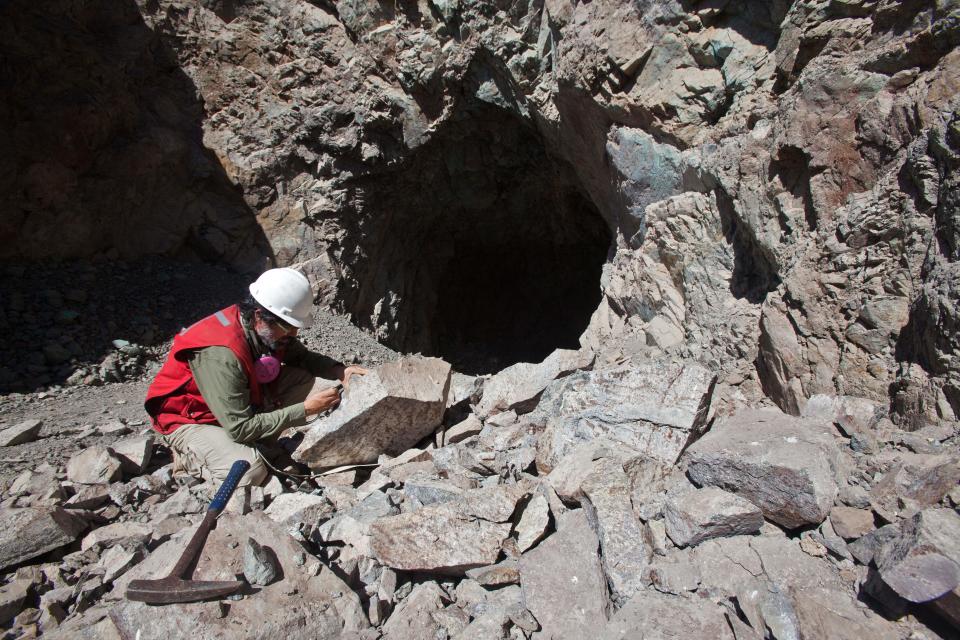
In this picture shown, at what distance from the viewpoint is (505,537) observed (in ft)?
6.78

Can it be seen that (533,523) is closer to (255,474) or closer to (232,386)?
(255,474)

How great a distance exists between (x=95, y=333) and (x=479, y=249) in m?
6.30

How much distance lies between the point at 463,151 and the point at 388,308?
2603 mm

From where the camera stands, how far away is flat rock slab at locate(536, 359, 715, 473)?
248 centimetres

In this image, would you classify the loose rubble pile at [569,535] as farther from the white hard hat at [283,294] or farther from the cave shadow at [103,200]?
the cave shadow at [103,200]

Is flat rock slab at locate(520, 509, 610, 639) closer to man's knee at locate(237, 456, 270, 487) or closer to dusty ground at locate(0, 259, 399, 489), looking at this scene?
man's knee at locate(237, 456, 270, 487)

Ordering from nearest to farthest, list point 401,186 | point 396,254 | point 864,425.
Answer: point 864,425
point 401,186
point 396,254

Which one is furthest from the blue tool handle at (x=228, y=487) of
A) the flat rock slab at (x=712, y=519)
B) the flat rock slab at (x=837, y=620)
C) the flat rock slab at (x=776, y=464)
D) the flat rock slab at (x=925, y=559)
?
the flat rock slab at (x=925, y=559)

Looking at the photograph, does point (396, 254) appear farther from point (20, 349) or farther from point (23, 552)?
point (23, 552)

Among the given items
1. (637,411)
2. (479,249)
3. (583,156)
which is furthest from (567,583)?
(479,249)

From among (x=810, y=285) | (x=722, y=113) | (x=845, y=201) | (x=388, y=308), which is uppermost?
(x=722, y=113)

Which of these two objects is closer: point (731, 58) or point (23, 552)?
point (23, 552)

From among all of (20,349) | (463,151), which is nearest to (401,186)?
(463,151)

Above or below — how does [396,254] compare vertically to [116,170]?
below
